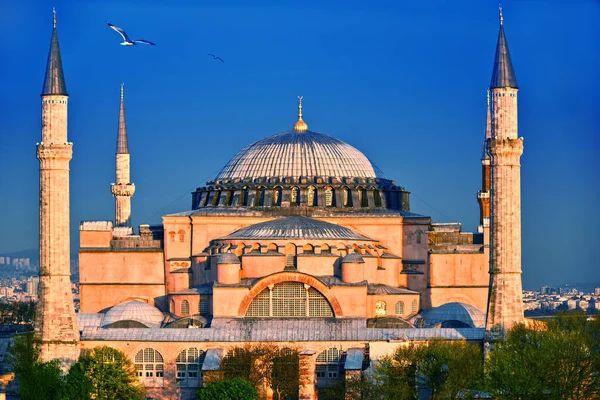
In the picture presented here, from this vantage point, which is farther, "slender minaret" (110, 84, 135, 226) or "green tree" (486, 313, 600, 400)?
"slender minaret" (110, 84, 135, 226)

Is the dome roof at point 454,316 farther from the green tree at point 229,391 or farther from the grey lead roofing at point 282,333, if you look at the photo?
the green tree at point 229,391

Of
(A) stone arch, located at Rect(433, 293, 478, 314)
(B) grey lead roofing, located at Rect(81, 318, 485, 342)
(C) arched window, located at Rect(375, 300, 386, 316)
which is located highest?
(A) stone arch, located at Rect(433, 293, 478, 314)

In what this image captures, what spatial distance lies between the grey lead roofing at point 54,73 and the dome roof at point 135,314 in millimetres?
8085

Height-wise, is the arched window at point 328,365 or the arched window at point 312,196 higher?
the arched window at point 312,196

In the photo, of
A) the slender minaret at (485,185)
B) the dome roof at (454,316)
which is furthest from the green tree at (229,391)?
the slender minaret at (485,185)

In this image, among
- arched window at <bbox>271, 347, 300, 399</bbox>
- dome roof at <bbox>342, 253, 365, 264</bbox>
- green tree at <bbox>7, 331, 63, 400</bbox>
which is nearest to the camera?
green tree at <bbox>7, 331, 63, 400</bbox>

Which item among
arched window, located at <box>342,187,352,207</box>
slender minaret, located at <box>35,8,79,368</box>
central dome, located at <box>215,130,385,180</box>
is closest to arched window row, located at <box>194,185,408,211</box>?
arched window, located at <box>342,187,352,207</box>

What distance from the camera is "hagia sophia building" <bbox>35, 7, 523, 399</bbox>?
6069 cm

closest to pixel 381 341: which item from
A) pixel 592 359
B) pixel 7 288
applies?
pixel 592 359

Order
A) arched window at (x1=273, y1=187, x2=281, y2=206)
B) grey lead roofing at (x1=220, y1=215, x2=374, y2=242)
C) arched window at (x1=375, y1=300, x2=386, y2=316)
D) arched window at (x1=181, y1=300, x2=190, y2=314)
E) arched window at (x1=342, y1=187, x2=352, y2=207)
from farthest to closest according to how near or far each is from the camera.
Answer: arched window at (x1=342, y1=187, x2=352, y2=207) < arched window at (x1=273, y1=187, x2=281, y2=206) < grey lead roofing at (x1=220, y1=215, x2=374, y2=242) < arched window at (x1=181, y1=300, x2=190, y2=314) < arched window at (x1=375, y1=300, x2=386, y2=316)

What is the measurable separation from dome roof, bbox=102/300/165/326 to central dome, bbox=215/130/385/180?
8722mm

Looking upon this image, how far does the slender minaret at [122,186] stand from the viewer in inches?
3051

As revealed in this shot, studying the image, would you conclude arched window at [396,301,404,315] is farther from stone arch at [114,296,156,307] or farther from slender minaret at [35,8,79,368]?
slender minaret at [35,8,79,368]

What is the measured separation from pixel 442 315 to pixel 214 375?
9430 millimetres
